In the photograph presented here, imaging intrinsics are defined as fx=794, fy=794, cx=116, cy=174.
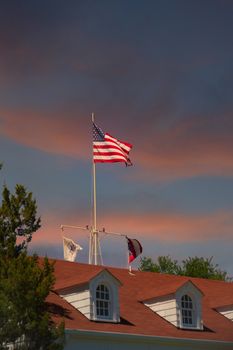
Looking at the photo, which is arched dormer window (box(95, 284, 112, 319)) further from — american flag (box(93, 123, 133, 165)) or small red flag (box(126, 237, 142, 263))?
american flag (box(93, 123, 133, 165))

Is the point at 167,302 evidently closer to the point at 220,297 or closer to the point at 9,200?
the point at 220,297

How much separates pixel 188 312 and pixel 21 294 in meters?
14.1

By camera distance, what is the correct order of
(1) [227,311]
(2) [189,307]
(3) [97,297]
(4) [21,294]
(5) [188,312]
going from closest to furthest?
(4) [21,294] < (3) [97,297] < (5) [188,312] < (2) [189,307] < (1) [227,311]

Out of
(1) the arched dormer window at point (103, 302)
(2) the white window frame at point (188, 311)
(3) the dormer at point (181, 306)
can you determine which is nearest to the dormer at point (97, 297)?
(1) the arched dormer window at point (103, 302)

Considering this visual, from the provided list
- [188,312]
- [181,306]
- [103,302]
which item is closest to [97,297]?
[103,302]

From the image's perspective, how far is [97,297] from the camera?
32.6 m

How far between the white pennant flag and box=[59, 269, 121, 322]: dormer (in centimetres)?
723

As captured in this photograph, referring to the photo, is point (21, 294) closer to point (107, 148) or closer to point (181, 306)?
point (181, 306)

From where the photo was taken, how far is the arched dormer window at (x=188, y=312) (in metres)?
35.3

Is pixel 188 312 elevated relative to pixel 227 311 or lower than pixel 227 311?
lower

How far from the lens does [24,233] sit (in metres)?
24.8

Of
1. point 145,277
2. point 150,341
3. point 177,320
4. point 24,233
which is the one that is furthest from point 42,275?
point 145,277

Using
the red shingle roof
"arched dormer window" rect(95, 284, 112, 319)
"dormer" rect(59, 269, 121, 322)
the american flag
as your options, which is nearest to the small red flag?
the red shingle roof

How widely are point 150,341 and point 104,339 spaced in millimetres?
2366
